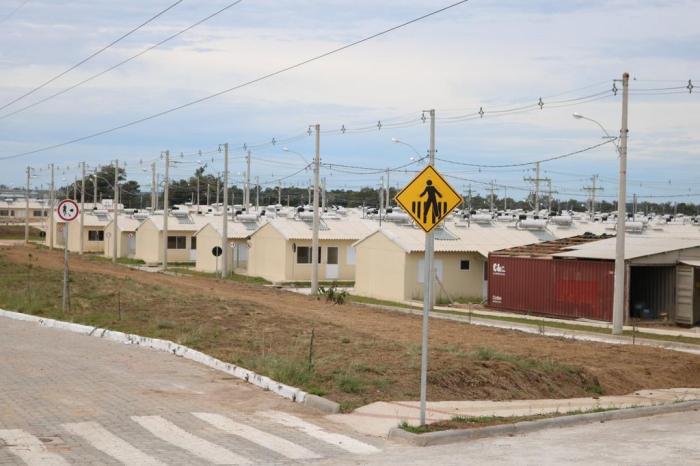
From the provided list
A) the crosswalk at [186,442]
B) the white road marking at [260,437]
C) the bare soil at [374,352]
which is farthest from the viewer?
the bare soil at [374,352]

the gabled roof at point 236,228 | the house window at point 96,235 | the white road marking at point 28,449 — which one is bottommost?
the house window at point 96,235

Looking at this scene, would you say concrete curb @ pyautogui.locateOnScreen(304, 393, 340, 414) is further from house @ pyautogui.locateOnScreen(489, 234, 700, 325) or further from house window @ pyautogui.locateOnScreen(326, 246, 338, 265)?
house window @ pyautogui.locateOnScreen(326, 246, 338, 265)

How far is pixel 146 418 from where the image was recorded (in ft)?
39.0

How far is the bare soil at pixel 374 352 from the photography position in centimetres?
1467

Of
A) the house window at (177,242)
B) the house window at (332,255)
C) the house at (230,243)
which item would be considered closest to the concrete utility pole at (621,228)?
the house window at (332,255)

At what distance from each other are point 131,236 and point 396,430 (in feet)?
242

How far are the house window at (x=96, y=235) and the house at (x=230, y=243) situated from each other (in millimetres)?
28731

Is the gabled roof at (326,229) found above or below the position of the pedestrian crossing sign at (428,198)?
below

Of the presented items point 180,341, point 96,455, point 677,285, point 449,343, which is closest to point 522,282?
point 677,285

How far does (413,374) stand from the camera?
1517 centimetres

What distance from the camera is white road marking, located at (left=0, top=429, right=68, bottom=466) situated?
9578 mm

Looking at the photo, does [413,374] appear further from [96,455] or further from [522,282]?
[522,282]

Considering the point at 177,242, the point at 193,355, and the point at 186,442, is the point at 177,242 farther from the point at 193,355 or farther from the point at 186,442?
the point at 186,442

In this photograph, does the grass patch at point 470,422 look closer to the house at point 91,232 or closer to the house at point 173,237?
the house at point 173,237
